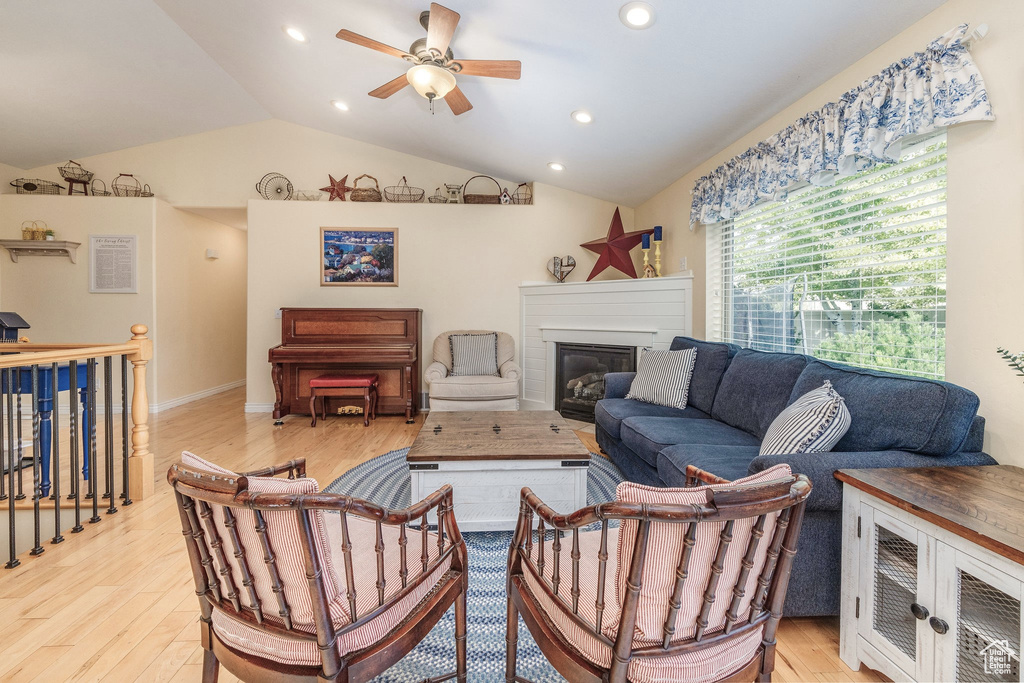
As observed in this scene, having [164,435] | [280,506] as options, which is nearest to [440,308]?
[164,435]

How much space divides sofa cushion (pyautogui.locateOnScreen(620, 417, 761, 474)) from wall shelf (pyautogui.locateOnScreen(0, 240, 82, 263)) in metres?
5.92

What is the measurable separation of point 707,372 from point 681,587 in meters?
2.42

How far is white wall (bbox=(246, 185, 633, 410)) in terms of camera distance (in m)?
4.97

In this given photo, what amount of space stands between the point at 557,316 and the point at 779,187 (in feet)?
8.10

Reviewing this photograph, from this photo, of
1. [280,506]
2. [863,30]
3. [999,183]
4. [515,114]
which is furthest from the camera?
[515,114]

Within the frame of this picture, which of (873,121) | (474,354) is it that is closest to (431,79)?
(873,121)

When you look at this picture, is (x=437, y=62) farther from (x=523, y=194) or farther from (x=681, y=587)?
(x=681, y=587)

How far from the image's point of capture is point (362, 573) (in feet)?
3.49

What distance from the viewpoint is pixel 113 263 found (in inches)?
189

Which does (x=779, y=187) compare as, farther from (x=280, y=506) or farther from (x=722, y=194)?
(x=280, y=506)

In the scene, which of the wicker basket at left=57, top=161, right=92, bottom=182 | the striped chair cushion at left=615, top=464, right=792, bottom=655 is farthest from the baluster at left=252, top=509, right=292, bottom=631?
the wicker basket at left=57, top=161, right=92, bottom=182

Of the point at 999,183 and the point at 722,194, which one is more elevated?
the point at 722,194

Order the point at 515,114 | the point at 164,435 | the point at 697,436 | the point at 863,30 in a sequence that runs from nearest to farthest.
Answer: the point at 863,30
the point at 697,436
the point at 515,114
the point at 164,435

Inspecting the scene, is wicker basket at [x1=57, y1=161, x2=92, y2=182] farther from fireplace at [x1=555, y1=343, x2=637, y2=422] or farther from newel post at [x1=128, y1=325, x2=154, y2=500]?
fireplace at [x1=555, y1=343, x2=637, y2=422]
